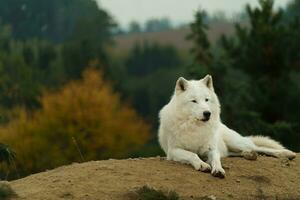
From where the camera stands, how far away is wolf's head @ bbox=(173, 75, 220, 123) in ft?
42.8

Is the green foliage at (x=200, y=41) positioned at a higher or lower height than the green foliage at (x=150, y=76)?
higher

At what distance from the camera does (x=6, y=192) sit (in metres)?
11.2

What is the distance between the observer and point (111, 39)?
126812mm

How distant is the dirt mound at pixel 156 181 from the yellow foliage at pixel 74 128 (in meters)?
42.5

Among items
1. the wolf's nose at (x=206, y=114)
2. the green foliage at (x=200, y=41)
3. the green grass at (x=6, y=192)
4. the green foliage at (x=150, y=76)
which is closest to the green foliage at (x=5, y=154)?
the green grass at (x=6, y=192)

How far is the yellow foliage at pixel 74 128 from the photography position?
60188mm

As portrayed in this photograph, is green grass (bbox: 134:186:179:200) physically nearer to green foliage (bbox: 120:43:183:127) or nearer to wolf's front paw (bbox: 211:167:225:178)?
wolf's front paw (bbox: 211:167:225:178)

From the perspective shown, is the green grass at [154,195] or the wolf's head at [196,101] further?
the wolf's head at [196,101]

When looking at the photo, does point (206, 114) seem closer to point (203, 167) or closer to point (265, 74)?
point (203, 167)

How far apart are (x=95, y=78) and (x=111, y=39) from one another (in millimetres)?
53773

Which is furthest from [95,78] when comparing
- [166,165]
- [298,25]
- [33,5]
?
[166,165]

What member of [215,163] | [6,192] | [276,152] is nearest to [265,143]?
[276,152]

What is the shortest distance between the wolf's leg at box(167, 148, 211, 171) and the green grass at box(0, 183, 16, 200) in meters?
3.01

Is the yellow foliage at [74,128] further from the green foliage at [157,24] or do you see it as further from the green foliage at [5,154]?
the green foliage at [157,24]
